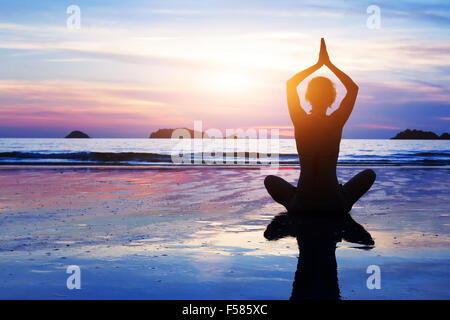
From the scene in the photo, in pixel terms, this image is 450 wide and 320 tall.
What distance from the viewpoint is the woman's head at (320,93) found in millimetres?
6098

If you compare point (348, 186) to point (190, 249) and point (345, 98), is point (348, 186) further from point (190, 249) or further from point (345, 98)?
point (190, 249)

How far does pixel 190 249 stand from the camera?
4750mm

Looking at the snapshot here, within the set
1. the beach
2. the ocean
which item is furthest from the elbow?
the ocean

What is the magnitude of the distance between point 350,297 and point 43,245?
3128mm

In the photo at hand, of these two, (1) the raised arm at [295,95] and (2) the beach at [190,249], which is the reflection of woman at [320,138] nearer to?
(1) the raised arm at [295,95]

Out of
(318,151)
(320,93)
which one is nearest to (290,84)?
(320,93)

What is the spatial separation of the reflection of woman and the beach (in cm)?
51

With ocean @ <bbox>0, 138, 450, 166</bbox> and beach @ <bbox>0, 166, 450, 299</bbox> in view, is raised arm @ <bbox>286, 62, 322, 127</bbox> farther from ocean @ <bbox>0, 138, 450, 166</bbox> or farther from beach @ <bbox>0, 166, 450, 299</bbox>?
ocean @ <bbox>0, 138, 450, 166</bbox>

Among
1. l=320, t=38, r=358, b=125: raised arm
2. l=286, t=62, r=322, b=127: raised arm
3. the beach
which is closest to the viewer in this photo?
the beach

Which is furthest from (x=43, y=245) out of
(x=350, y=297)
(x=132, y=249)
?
(x=350, y=297)

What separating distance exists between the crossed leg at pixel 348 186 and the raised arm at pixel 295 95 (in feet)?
2.96

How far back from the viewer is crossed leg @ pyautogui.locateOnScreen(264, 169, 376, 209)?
264 inches

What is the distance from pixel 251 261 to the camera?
4.29 meters
